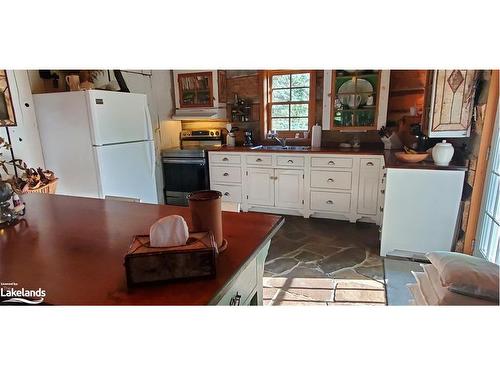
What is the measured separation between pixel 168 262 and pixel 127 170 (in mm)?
2646

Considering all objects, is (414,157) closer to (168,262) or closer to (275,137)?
(275,137)

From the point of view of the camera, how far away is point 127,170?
10.3ft

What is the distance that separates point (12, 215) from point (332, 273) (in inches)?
80.2

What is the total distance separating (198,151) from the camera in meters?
3.90

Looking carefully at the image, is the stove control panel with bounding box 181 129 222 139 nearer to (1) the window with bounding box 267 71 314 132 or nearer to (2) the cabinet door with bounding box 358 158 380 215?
(1) the window with bounding box 267 71 314 132

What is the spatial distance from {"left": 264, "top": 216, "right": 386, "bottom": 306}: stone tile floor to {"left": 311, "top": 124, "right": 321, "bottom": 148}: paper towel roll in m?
0.97

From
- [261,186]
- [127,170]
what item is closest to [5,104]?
[127,170]

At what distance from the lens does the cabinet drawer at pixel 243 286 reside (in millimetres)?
835

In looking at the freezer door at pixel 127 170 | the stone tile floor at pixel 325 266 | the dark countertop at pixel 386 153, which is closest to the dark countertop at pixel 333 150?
the dark countertop at pixel 386 153

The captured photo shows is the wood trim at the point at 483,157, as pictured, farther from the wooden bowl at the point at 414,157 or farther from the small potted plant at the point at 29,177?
the small potted plant at the point at 29,177

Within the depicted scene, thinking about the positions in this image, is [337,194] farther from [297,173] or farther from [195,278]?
[195,278]

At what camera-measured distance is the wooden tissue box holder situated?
726 mm

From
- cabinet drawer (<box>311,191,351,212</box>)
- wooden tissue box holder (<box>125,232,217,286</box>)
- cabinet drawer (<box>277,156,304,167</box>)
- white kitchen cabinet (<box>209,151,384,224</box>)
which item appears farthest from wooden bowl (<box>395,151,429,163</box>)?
wooden tissue box holder (<box>125,232,217,286</box>)
